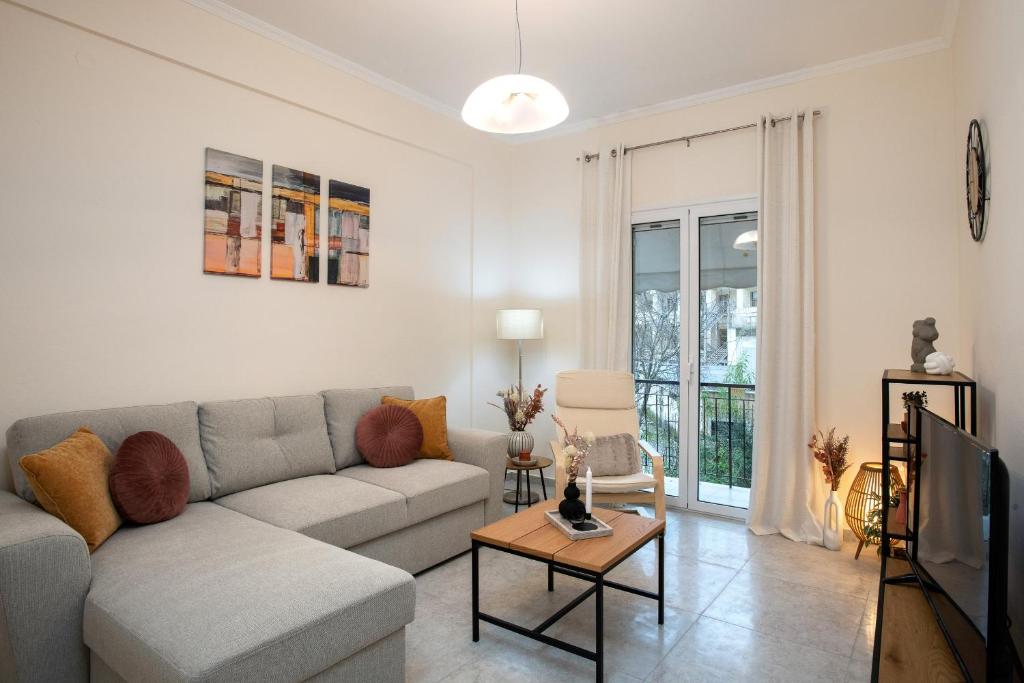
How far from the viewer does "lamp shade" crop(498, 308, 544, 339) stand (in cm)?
462

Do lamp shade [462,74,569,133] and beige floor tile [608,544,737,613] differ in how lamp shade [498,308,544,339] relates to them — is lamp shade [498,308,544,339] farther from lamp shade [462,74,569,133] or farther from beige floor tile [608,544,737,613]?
lamp shade [462,74,569,133]

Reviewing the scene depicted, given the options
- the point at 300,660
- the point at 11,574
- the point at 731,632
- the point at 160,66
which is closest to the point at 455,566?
the point at 731,632

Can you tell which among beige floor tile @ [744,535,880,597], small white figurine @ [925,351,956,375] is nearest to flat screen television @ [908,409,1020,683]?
small white figurine @ [925,351,956,375]

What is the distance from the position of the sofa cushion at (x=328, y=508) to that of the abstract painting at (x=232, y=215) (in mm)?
1235

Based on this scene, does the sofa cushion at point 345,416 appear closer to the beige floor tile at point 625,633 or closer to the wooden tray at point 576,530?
the wooden tray at point 576,530

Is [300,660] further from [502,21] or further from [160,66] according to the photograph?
[502,21]

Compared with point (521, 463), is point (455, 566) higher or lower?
lower

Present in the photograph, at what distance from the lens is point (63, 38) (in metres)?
2.65

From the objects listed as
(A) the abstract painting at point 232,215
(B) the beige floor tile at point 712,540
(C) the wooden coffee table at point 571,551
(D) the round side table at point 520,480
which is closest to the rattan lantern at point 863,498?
(B) the beige floor tile at point 712,540

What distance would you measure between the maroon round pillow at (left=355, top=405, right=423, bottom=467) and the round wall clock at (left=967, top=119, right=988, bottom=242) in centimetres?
304

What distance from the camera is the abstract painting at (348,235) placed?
12.4 feet

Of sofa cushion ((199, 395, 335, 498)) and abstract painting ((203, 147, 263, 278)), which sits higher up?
abstract painting ((203, 147, 263, 278))

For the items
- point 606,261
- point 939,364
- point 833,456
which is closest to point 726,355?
point 833,456

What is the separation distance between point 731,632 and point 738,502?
5.95 feet
